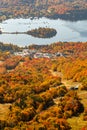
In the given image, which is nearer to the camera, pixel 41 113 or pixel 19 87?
pixel 41 113

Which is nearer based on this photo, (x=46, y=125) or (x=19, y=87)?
(x=46, y=125)

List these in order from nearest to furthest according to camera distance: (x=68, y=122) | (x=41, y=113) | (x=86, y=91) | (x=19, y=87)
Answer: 1. (x=68, y=122)
2. (x=41, y=113)
3. (x=86, y=91)
4. (x=19, y=87)

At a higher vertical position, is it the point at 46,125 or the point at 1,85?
the point at 46,125

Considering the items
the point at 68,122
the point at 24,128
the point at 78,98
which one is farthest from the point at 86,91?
the point at 24,128

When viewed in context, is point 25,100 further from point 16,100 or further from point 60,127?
point 60,127

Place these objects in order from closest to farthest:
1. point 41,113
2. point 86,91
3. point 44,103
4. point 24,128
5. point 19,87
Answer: point 24,128 < point 41,113 < point 44,103 < point 86,91 < point 19,87

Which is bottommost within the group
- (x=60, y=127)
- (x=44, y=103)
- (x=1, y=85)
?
(x=1, y=85)

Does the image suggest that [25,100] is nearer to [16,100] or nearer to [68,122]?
[16,100]

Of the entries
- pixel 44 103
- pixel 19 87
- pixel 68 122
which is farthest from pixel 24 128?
pixel 19 87

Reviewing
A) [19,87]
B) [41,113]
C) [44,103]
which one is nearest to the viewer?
[41,113]
